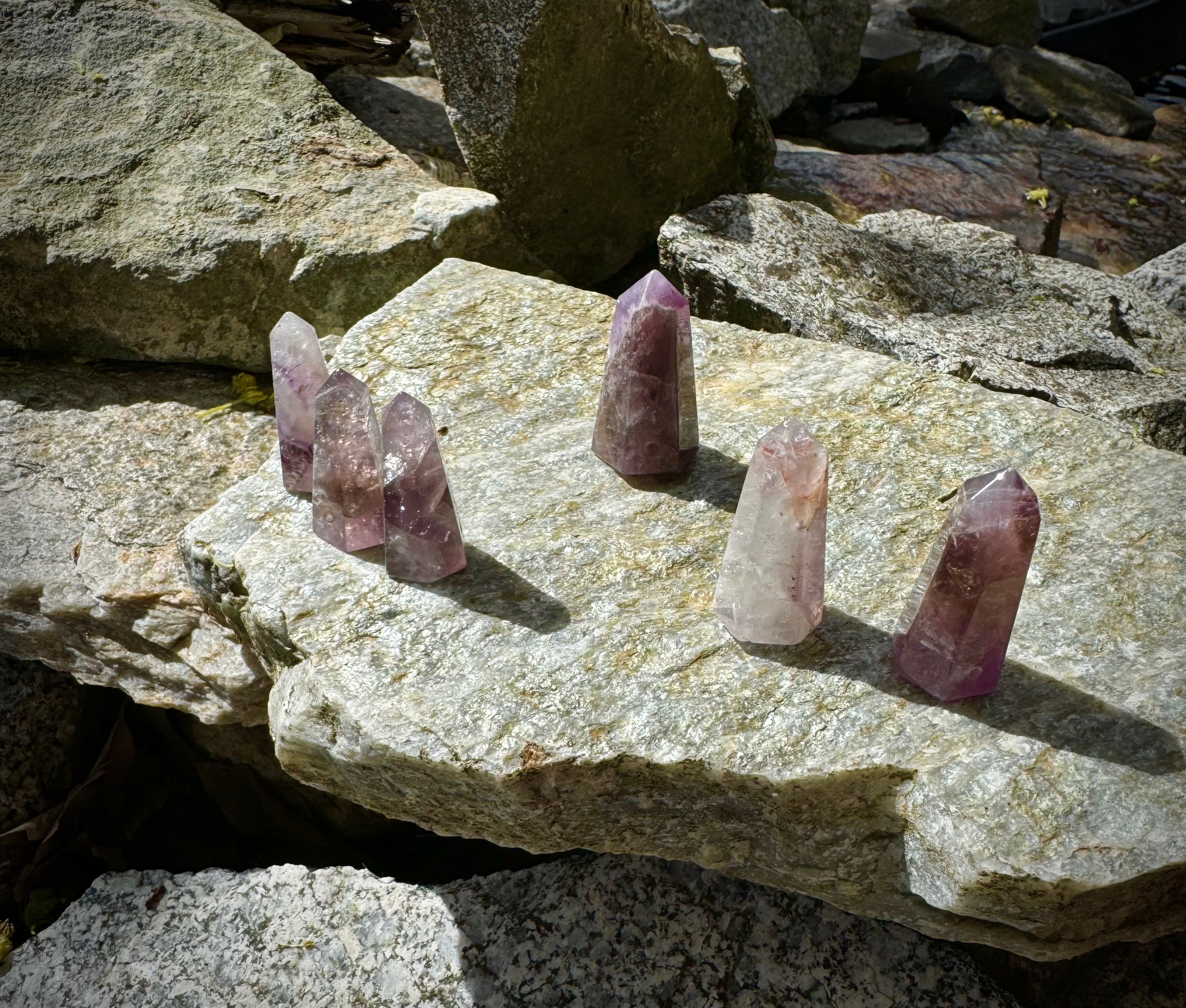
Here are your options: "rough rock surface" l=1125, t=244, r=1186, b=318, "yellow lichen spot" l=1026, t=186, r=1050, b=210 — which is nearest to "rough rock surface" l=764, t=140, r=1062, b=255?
"yellow lichen spot" l=1026, t=186, r=1050, b=210

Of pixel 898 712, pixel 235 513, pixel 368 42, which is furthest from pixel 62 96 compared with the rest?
pixel 898 712

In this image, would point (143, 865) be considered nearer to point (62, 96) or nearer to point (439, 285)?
point (439, 285)

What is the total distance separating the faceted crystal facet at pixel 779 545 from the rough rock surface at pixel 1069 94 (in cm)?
538

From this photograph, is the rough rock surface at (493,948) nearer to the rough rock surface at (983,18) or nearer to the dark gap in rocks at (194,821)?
the dark gap in rocks at (194,821)

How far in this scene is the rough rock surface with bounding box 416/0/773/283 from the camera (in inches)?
112

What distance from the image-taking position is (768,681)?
1.58 m

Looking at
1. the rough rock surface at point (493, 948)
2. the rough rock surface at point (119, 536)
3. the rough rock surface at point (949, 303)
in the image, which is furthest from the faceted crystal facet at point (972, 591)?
the rough rock surface at point (119, 536)

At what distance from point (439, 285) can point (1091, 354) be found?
A: 1.69m

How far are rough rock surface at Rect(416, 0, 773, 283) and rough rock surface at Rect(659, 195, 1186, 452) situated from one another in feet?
1.05

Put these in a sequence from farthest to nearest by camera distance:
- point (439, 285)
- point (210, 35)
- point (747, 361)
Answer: point (210, 35)
point (439, 285)
point (747, 361)

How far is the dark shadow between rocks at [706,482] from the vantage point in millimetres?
1945

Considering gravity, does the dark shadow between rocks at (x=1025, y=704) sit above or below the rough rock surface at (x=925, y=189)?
above

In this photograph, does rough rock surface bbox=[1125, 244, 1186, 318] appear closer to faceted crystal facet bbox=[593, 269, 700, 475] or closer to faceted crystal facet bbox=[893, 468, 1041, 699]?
faceted crystal facet bbox=[593, 269, 700, 475]

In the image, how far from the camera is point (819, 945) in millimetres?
1916
